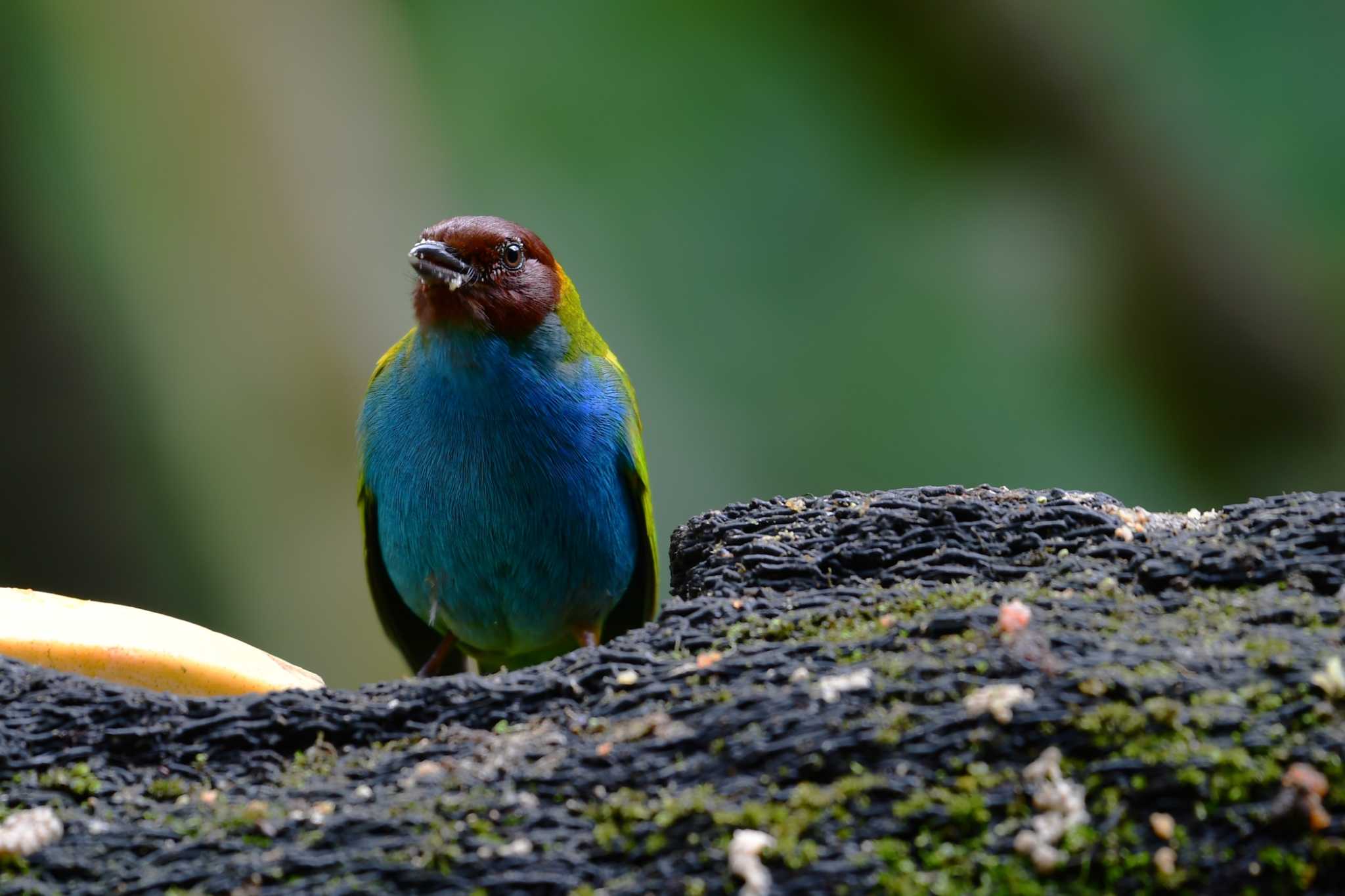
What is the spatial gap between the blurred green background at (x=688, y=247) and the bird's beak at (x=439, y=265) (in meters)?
2.72

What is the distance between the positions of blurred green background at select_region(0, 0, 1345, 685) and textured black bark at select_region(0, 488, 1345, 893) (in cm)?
406

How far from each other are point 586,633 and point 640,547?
0.30 meters

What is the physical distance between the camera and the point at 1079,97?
250 inches

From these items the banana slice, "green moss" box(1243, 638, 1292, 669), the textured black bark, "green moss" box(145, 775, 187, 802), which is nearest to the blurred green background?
the banana slice

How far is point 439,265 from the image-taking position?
3318 millimetres

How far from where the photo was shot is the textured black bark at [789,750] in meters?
1.41

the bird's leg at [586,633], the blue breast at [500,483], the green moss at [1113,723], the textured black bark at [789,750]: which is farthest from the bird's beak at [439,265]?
the green moss at [1113,723]

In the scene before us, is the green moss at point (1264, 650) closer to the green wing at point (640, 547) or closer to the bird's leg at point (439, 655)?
the green wing at point (640, 547)

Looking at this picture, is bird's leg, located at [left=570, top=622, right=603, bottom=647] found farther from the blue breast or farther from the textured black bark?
the textured black bark

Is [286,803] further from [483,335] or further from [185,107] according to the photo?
[185,107]

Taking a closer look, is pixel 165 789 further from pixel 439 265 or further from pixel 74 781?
pixel 439 265

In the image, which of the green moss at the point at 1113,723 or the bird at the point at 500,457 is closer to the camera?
the green moss at the point at 1113,723

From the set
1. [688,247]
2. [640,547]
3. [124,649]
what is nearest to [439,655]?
[640,547]

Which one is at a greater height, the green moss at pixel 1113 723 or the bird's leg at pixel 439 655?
the bird's leg at pixel 439 655
